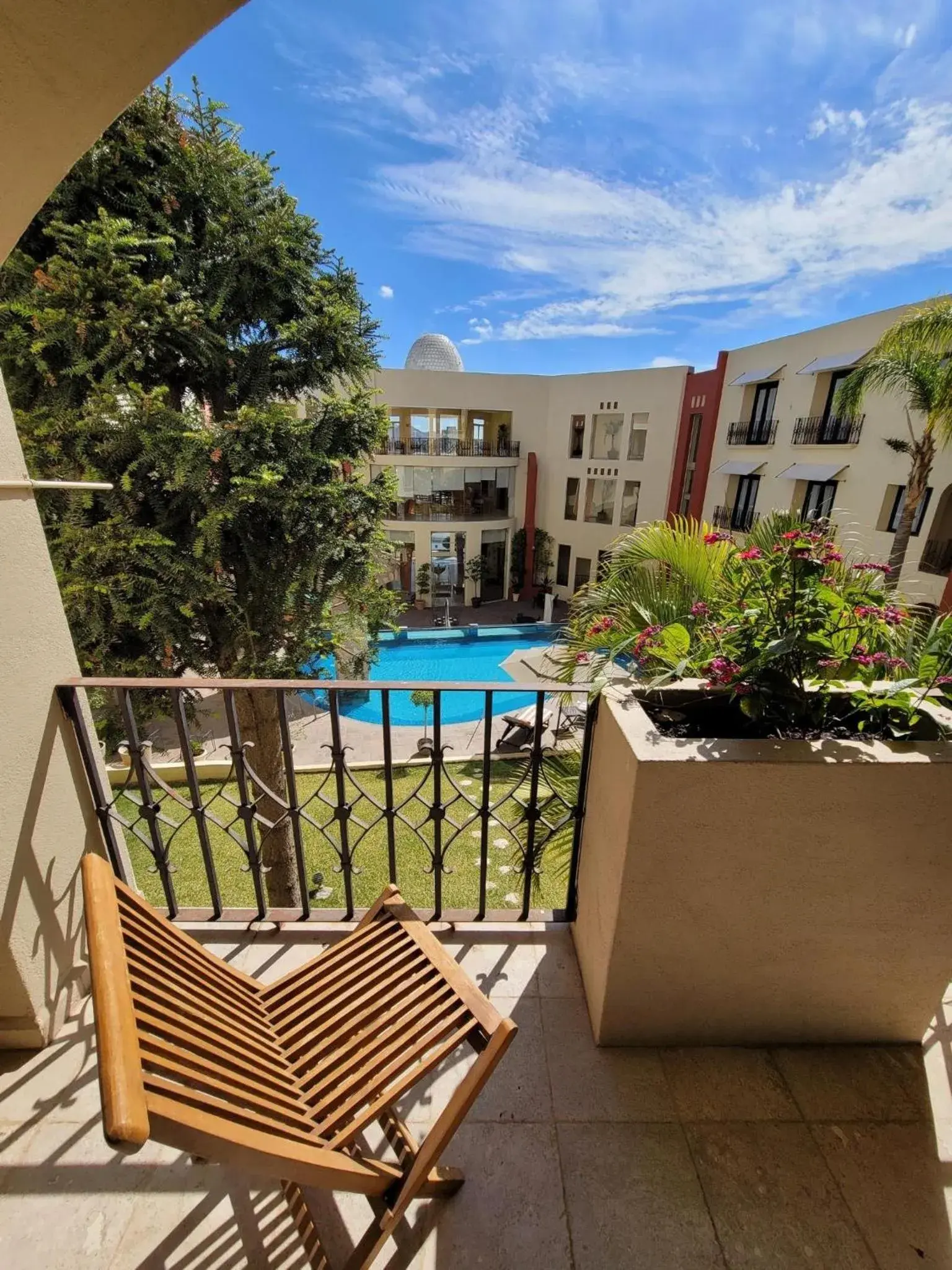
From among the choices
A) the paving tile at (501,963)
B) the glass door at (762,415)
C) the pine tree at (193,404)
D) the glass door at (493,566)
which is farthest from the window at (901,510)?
the paving tile at (501,963)

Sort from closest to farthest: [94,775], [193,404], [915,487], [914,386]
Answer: [94,775] → [193,404] → [914,386] → [915,487]

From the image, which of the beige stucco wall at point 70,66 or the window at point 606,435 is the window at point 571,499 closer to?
the window at point 606,435

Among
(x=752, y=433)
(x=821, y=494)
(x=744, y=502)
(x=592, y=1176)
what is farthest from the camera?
(x=744, y=502)

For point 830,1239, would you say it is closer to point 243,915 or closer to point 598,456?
point 243,915

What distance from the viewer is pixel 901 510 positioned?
422 inches

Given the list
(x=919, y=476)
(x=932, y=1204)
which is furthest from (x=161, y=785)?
(x=919, y=476)

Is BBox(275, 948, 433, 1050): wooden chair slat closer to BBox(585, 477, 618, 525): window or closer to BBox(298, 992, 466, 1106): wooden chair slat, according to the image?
BBox(298, 992, 466, 1106): wooden chair slat

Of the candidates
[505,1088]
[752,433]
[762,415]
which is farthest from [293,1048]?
[762,415]

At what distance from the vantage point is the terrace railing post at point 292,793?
1.70m

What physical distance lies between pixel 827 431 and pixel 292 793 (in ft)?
47.5

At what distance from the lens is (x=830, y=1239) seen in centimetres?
117

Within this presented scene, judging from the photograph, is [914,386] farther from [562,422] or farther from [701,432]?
[562,422]

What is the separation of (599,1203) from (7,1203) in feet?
4.51

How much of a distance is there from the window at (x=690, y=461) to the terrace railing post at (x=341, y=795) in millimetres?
16202
